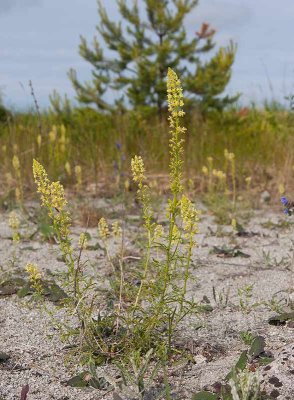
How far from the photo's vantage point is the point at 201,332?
2375 millimetres

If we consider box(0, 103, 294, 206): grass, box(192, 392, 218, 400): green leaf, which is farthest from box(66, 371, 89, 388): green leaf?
box(0, 103, 294, 206): grass

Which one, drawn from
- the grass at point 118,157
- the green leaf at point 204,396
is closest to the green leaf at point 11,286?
the green leaf at point 204,396

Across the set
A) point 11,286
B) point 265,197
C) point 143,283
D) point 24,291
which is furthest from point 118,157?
point 143,283

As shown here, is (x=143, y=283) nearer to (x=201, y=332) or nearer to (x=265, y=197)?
(x=201, y=332)

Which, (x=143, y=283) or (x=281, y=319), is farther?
(x=281, y=319)

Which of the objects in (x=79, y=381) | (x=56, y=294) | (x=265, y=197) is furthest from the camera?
(x=265, y=197)

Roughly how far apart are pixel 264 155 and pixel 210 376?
548cm

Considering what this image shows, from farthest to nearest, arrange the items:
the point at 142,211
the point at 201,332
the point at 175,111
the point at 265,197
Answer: the point at 265,197, the point at 201,332, the point at 142,211, the point at 175,111

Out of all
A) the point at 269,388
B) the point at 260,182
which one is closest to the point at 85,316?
the point at 269,388

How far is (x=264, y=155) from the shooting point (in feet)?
23.7

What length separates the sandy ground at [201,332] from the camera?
6.42 ft

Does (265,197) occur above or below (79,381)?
above

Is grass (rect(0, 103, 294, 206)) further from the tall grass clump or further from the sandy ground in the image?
the tall grass clump

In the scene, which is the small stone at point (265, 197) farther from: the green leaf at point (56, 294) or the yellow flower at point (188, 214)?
the yellow flower at point (188, 214)
